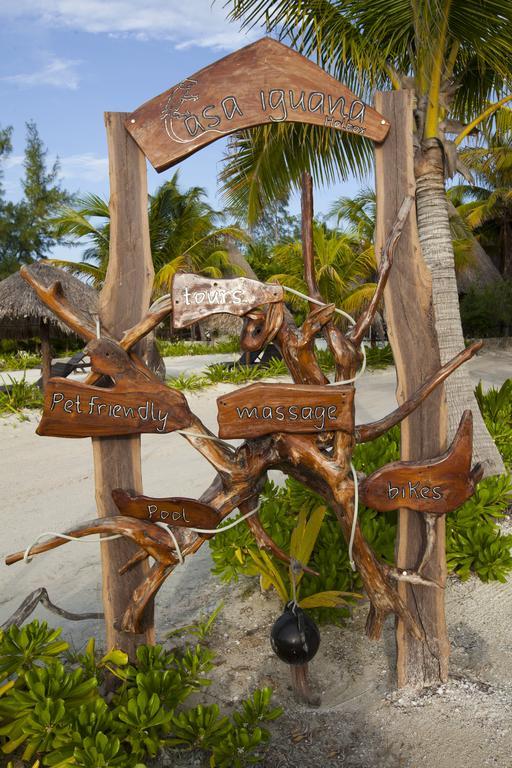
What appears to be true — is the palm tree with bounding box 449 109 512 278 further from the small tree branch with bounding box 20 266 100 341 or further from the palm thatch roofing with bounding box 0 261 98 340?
the small tree branch with bounding box 20 266 100 341

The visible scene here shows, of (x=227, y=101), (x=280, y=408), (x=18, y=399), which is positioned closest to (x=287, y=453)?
(x=280, y=408)

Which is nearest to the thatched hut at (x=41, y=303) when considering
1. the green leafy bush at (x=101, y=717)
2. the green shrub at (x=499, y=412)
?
the green shrub at (x=499, y=412)

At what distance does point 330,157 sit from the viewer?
5.14 m

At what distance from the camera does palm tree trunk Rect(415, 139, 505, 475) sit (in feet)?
14.3

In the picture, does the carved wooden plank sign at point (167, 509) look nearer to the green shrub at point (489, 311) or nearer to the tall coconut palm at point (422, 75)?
the tall coconut palm at point (422, 75)

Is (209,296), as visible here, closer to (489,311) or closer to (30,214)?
(489,311)

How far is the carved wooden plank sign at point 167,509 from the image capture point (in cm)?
232

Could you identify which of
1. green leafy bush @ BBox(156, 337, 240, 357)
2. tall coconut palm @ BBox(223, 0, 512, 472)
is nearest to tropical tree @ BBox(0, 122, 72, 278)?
green leafy bush @ BBox(156, 337, 240, 357)

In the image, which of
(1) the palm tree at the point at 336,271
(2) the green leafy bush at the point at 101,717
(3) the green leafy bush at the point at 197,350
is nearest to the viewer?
(2) the green leafy bush at the point at 101,717

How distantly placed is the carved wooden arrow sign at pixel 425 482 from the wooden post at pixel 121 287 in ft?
3.40

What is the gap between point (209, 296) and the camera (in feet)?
7.28

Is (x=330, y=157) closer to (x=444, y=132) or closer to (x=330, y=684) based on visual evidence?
(x=444, y=132)

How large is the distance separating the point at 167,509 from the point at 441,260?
308 cm

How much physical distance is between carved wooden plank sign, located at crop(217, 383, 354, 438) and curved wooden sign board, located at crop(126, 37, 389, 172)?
103 centimetres
